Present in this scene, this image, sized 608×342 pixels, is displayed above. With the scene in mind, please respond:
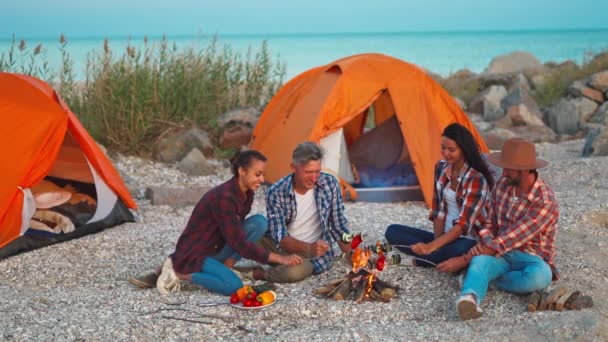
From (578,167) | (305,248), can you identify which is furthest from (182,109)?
(305,248)

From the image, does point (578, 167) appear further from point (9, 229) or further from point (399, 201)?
point (9, 229)

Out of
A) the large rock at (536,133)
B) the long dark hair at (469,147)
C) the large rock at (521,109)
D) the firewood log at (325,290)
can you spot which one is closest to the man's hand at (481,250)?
the long dark hair at (469,147)

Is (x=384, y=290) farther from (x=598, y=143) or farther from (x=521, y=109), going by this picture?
(x=521, y=109)

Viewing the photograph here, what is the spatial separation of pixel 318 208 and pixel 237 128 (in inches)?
211

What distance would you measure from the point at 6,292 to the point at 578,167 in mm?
6843

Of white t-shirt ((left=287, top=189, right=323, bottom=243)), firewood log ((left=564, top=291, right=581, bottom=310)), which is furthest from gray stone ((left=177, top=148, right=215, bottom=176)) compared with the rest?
firewood log ((left=564, top=291, right=581, bottom=310))

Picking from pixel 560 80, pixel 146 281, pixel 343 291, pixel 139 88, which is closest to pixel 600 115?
pixel 560 80

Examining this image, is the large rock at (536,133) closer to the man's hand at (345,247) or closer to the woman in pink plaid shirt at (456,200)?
the woman in pink plaid shirt at (456,200)

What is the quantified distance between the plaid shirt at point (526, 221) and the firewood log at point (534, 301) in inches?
12.2

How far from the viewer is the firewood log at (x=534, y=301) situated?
495 centimetres

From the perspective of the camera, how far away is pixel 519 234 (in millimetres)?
5133

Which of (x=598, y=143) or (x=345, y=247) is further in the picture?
(x=598, y=143)

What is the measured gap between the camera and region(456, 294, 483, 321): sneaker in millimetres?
4789

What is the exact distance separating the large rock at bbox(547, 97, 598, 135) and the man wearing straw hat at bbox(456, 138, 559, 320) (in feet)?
30.3
